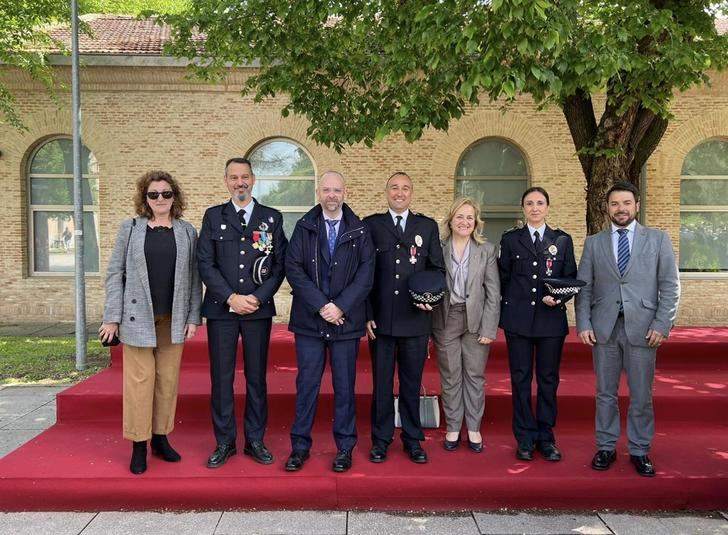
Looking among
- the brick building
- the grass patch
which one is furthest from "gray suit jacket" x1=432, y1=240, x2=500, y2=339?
the brick building

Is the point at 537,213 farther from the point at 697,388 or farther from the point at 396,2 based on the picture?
the point at 396,2

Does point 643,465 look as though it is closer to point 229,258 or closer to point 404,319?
point 404,319

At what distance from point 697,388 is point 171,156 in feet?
36.3

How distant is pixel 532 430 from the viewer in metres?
4.37

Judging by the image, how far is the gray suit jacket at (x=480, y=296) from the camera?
14.2 ft

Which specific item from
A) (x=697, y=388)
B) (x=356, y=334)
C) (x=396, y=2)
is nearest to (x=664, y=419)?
(x=697, y=388)

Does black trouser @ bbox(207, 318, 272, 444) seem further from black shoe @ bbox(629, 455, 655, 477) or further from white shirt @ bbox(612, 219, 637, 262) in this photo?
black shoe @ bbox(629, 455, 655, 477)

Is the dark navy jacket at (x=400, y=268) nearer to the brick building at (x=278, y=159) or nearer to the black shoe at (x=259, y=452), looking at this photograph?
the black shoe at (x=259, y=452)

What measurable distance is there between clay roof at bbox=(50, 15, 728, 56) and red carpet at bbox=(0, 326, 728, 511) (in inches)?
353

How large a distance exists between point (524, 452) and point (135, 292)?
3200mm

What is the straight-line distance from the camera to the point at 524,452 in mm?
4281

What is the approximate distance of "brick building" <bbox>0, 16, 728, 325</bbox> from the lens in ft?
40.0

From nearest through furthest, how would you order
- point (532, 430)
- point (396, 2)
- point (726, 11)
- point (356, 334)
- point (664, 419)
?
1. point (356, 334)
2. point (532, 430)
3. point (664, 419)
4. point (396, 2)
5. point (726, 11)

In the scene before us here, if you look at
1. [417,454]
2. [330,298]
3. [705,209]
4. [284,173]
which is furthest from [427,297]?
[705,209]
